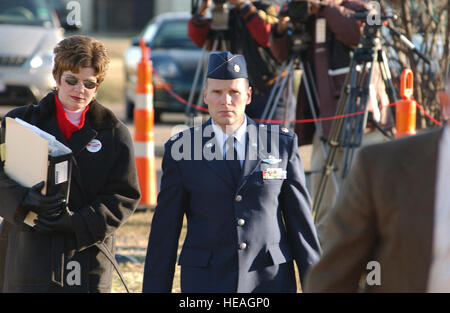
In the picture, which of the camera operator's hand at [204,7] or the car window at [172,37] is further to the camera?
the car window at [172,37]

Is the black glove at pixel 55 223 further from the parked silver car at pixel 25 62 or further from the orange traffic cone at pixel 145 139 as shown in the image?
the parked silver car at pixel 25 62

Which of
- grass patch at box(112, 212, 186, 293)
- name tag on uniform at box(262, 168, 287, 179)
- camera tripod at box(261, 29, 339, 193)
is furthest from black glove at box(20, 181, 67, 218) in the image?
camera tripod at box(261, 29, 339, 193)

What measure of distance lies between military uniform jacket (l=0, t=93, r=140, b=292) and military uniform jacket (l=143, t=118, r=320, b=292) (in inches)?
11.6

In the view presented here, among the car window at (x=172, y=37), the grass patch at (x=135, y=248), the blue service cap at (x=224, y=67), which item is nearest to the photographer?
the blue service cap at (x=224, y=67)

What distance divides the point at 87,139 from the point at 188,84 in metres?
9.67

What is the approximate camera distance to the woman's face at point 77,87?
13.2 feet

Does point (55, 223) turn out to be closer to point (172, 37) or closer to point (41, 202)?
point (41, 202)

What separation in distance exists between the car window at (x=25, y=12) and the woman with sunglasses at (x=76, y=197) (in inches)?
369

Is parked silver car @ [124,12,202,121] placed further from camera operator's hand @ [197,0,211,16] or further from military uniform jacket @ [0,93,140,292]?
military uniform jacket @ [0,93,140,292]

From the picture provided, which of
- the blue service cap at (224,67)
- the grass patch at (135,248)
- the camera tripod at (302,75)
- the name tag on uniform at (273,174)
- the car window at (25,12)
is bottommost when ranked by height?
the grass patch at (135,248)

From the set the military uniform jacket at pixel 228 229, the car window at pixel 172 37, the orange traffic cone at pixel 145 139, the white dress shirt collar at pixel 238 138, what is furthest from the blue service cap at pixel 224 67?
the car window at pixel 172 37

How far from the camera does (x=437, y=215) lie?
7.76 ft
